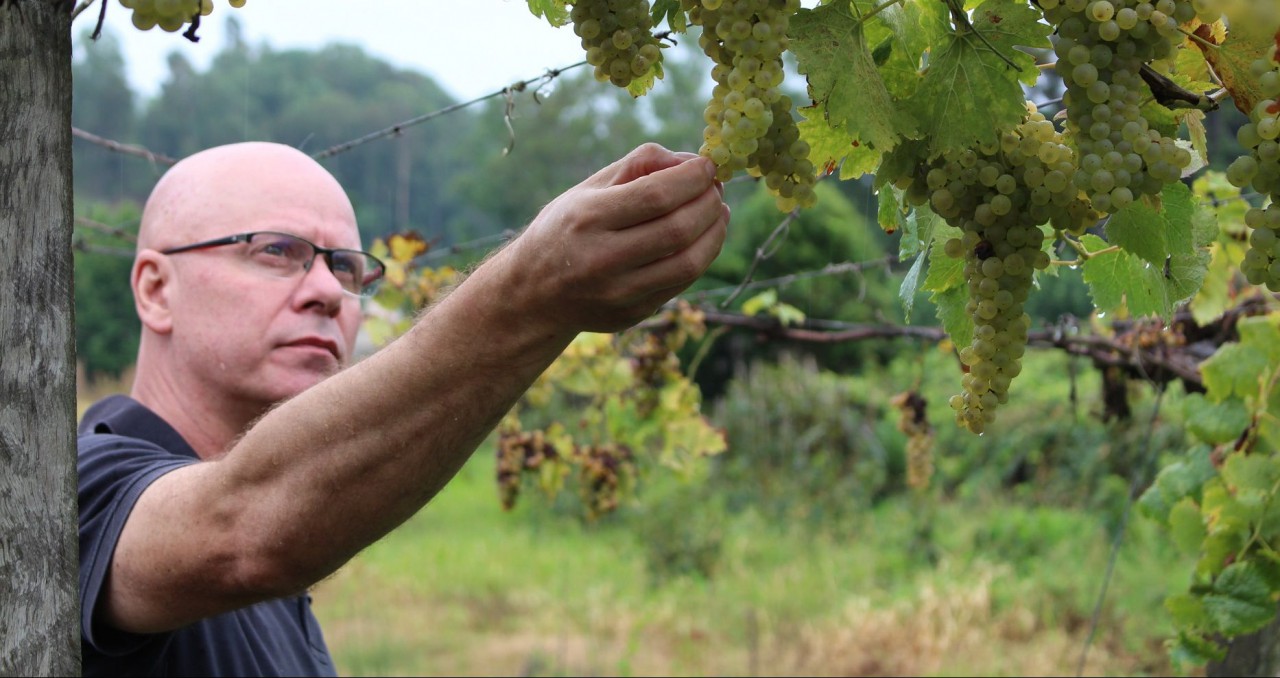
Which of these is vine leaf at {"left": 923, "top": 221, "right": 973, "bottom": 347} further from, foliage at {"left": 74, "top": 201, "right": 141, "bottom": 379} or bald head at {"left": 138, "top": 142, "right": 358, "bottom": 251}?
foliage at {"left": 74, "top": 201, "right": 141, "bottom": 379}

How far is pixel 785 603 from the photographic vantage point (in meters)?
7.25

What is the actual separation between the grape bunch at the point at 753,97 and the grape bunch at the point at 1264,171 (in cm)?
33

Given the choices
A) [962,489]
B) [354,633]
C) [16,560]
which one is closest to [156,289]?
[16,560]

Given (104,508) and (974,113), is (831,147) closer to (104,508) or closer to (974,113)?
(974,113)

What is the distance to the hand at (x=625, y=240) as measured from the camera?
Answer: 100 centimetres

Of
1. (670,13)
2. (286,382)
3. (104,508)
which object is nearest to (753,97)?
(670,13)

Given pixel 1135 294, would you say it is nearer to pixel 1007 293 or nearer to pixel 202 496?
pixel 1007 293

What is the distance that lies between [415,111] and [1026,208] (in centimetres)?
5630

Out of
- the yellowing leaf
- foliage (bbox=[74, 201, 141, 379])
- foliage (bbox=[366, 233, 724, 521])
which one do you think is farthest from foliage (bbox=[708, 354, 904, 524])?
foliage (bbox=[74, 201, 141, 379])

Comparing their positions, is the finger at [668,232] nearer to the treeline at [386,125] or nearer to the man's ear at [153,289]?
the man's ear at [153,289]

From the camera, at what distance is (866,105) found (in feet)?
3.20

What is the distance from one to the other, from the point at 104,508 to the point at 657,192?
103cm

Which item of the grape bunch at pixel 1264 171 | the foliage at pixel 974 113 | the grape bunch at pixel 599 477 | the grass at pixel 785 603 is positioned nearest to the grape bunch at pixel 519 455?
the grape bunch at pixel 599 477

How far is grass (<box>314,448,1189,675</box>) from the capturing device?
614 cm
